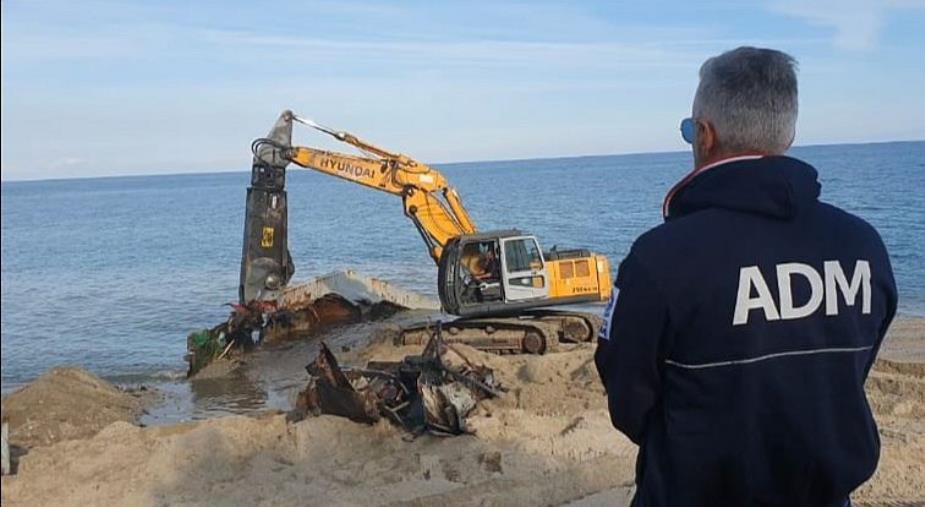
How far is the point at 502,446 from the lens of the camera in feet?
27.1

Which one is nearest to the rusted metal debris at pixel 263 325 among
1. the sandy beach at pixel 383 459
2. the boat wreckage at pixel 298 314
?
the boat wreckage at pixel 298 314

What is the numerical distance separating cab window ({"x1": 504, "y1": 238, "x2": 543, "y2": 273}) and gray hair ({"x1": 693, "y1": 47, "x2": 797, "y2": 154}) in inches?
473

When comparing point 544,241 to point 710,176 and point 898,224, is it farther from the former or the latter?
point 710,176

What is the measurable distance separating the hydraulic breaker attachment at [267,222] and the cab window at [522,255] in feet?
11.1

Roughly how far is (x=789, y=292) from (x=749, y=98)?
18.6 inches

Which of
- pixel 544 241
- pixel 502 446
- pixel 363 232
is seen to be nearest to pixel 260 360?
pixel 502 446

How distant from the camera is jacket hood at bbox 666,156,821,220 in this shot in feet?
7.78

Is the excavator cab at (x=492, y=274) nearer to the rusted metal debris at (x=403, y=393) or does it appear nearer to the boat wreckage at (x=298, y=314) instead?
the boat wreckage at (x=298, y=314)

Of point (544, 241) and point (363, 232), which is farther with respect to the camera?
point (363, 232)

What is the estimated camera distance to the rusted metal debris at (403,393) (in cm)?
875

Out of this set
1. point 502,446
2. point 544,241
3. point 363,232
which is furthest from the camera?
point 363,232

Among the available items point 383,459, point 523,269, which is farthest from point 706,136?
point 523,269

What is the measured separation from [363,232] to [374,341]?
35.3 meters

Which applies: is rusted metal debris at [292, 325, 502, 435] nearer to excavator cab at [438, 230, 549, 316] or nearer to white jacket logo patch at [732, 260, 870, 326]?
excavator cab at [438, 230, 549, 316]
